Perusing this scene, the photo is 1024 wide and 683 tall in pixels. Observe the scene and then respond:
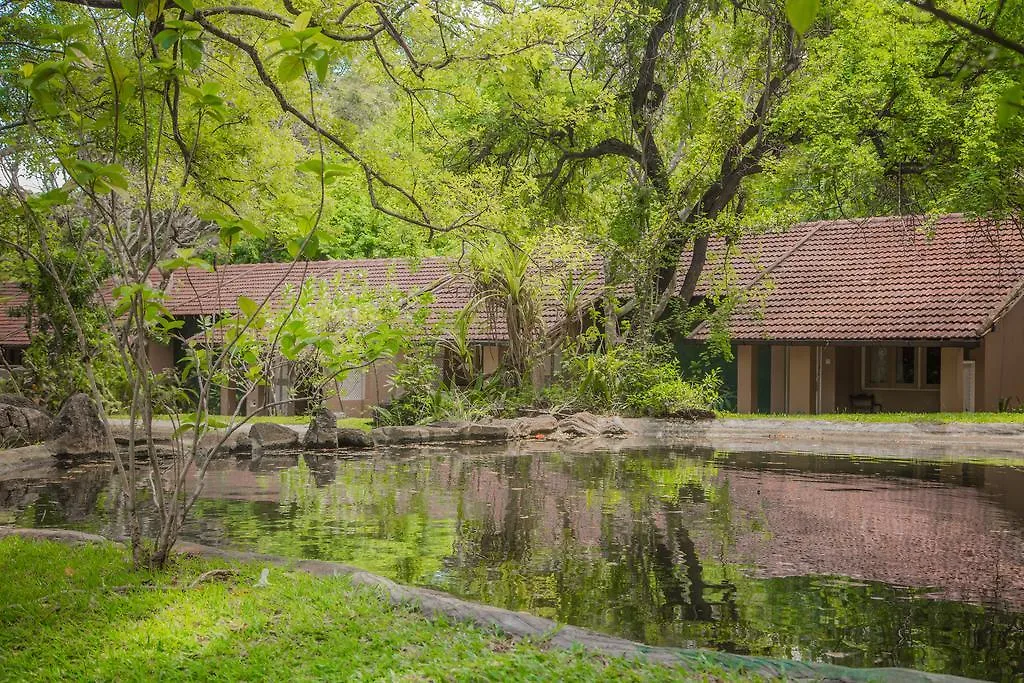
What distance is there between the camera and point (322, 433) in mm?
18219

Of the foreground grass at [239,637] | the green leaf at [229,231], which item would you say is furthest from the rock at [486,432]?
the green leaf at [229,231]

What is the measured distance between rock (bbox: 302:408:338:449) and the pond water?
2207 millimetres

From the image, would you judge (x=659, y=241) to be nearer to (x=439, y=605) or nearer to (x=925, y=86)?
(x=925, y=86)

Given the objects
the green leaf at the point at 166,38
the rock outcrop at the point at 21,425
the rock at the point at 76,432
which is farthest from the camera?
the rock outcrop at the point at 21,425

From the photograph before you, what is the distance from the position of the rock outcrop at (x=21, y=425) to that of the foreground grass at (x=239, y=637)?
34.9ft

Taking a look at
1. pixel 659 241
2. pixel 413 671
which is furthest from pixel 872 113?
pixel 413 671

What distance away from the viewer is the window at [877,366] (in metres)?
26.9

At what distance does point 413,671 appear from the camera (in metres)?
4.94

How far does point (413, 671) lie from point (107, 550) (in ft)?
11.7

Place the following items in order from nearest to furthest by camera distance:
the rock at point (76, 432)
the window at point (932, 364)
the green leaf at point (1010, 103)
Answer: the green leaf at point (1010, 103), the rock at point (76, 432), the window at point (932, 364)

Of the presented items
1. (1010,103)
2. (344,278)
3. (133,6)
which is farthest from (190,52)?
(344,278)

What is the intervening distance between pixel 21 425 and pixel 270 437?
380 cm

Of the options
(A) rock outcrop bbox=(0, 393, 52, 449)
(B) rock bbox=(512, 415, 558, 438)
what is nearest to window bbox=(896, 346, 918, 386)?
(B) rock bbox=(512, 415, 558, 438)

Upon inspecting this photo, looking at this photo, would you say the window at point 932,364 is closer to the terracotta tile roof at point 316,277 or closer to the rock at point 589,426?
the terracotta tile roof at point 316,277
